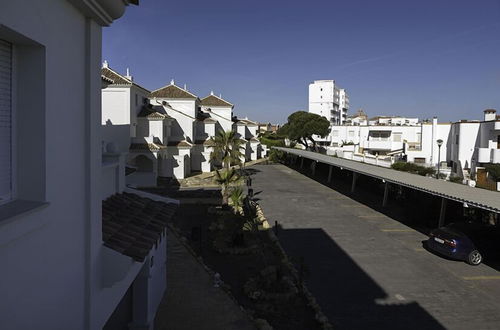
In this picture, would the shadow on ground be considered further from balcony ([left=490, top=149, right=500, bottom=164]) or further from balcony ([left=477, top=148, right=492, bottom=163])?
balcony ([left=477, top=148, right=492, bottom=163])

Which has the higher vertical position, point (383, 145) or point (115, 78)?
point (115, 78)

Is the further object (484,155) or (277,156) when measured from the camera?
(277,156)

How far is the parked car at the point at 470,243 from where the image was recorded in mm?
14156

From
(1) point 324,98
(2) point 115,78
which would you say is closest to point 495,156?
(2) point 115,78

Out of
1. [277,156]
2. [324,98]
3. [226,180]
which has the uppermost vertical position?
[324,98]

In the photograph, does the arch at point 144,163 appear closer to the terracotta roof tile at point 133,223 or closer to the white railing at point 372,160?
Result: the white railing at point 372,160

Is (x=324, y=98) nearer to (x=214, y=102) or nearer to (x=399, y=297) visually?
(x=214, y=102)

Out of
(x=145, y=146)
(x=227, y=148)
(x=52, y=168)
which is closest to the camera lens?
(x=52, y=168)

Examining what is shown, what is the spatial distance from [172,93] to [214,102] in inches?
410

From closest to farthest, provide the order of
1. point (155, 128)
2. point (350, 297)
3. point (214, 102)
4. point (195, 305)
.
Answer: point (195, 305)
point (350, 297)
point (155, 128)
point (214, 102)

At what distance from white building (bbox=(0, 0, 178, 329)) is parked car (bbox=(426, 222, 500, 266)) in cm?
1349

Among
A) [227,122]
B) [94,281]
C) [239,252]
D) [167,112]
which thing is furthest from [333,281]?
[227,122]

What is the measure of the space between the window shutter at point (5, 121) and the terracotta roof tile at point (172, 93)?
44307 millimetres

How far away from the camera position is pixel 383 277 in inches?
509
